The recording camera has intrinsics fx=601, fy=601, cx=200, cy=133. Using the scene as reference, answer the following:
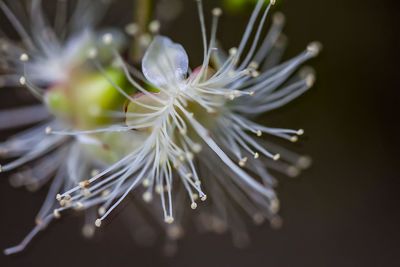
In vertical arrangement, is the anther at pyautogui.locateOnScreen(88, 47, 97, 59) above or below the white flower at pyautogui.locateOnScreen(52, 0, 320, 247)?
above

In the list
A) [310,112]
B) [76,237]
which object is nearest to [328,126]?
[310,112]

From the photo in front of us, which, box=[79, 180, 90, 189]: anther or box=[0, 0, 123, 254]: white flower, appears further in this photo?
box=[0, 0, 123, 254]: white flower

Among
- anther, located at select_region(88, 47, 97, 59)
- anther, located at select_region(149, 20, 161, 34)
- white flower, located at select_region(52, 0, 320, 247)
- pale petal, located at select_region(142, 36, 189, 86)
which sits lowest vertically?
white flower, located at select_region(52, 0, 320, 247)

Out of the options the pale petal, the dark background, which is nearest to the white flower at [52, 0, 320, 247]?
the pale petal

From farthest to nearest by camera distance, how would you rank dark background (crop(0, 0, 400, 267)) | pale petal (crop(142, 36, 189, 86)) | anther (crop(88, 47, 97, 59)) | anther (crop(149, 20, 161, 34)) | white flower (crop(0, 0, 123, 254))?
dark background (crop(0, 0, 400, 267))
white flower (crop(0, 0, 123, 254))
anther (crop(88, 47, 97, 59))
anther (crop(149, 20, 161, 34))
pale petal (crop(142, 36, 189, 86))

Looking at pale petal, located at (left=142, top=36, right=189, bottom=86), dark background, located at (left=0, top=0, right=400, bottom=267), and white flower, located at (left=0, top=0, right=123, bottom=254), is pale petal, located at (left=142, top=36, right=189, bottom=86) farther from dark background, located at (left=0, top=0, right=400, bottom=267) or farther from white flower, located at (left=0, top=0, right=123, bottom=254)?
dark background, located at (left=0, top=0, right=400, bottom=267)

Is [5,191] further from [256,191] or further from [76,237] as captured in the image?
[256,191]
